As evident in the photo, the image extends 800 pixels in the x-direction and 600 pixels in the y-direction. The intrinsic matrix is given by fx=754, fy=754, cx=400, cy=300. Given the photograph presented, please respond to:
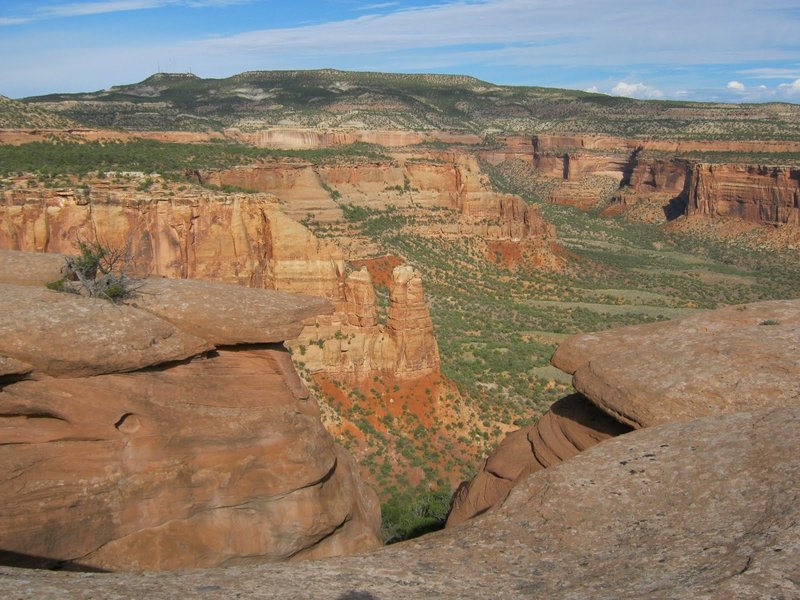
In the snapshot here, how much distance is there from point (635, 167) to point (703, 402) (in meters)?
122

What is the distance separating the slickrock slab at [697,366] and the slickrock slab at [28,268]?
31.3ft

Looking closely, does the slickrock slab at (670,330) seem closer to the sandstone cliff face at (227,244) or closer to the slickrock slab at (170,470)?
the slickrock slab at (170,470)

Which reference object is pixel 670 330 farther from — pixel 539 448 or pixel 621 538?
pixel 621 538

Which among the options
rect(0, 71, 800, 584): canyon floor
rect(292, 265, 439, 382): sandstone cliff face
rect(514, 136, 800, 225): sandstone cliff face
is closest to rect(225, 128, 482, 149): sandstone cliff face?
rect(0, 71, 800, 584): canyon floor

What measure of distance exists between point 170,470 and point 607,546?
697 centimetres

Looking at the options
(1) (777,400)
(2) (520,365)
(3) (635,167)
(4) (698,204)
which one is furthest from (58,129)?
(3) (635,167)

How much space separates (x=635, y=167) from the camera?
12644 centimetres

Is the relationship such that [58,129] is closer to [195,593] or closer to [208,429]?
[208,429]

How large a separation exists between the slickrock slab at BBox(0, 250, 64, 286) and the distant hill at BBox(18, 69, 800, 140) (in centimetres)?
8473

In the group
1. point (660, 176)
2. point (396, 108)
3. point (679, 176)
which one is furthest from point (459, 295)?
point (396, 108)

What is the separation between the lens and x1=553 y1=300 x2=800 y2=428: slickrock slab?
11.4 m

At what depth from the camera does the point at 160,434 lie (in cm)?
1179

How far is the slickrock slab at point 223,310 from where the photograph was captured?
1255cm

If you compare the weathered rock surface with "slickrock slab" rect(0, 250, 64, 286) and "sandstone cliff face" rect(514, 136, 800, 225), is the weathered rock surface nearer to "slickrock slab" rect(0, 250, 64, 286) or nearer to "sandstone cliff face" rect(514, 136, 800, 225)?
"slickrock slab" rect(0, 250, 64, 286)
